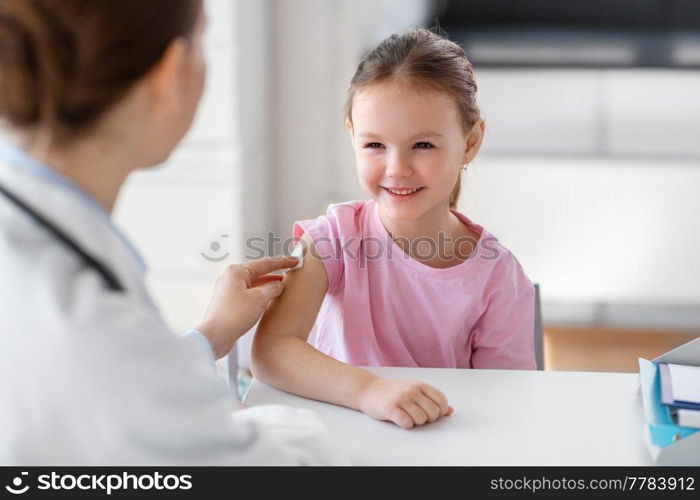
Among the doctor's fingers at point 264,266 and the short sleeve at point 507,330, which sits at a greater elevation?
the doctor's fingers at point 264,266

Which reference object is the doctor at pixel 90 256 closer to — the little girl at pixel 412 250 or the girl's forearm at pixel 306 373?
the girl's forearm at pixel 306 373

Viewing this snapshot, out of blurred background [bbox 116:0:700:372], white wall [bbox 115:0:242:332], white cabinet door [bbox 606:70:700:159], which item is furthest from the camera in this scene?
white cabinet door [bbox 606:70:700:159]

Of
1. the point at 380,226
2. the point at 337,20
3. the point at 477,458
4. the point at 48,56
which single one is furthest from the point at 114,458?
the point at 337,20

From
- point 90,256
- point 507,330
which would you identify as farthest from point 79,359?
point 507,330

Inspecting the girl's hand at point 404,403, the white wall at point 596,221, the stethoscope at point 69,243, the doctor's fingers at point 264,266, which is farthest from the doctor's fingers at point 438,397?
the white wall at point 596,221

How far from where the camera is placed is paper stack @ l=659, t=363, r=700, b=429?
36.3 inches

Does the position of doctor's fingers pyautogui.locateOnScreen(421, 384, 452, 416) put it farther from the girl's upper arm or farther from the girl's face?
the girl's face

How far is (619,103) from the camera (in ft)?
9.70

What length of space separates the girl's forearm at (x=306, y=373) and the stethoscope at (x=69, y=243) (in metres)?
0.43

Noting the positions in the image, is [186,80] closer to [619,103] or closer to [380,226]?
[380,226]

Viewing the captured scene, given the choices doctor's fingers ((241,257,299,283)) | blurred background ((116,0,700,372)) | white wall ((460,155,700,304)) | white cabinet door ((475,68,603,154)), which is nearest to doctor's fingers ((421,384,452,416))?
doctor's fingers ((241,257,299,283))

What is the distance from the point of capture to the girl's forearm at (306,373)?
3.41 feet

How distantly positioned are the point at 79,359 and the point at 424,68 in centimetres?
84

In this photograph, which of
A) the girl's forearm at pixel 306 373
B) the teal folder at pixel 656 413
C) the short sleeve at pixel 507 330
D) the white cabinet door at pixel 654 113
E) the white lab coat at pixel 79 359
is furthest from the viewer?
the white cabinet door at pixel 654 113
